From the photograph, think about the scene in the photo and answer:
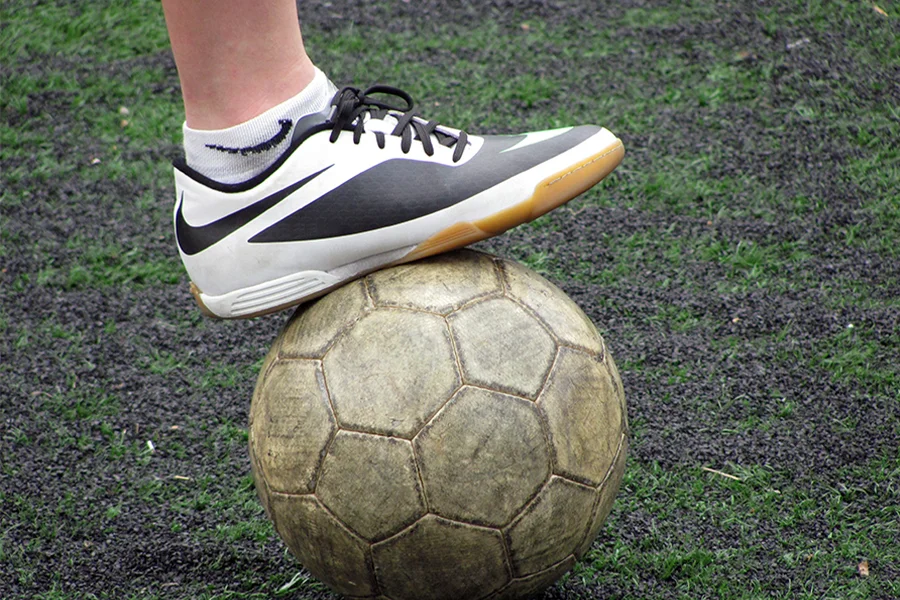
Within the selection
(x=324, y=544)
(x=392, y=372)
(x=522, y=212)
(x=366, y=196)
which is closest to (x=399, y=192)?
(x=366, y=196)

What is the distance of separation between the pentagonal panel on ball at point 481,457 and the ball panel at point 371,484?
0.04m

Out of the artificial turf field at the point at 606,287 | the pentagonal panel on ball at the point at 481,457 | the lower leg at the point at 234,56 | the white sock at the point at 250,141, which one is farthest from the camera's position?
the artificial turf field at the point at 606,287

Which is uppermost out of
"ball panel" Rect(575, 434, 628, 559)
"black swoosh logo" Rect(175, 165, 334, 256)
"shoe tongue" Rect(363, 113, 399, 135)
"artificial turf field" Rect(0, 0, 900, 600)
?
"shoe tongue" Rect(363, 113, 399, 135)

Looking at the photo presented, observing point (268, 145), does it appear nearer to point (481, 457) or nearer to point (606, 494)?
point (481, 457)

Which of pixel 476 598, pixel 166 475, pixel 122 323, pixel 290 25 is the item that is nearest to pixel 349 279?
pixel 290 25

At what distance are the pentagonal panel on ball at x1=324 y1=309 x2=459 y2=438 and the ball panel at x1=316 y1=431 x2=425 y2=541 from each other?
Answer: 0.13 feet

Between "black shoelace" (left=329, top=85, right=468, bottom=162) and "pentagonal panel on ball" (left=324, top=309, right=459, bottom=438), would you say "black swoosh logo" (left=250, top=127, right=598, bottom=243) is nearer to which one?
"black shoelace" (left=329, top=85, right=468, bottom=162)

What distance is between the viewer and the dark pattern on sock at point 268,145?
7.86 feet

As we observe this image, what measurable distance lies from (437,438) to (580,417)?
366mm

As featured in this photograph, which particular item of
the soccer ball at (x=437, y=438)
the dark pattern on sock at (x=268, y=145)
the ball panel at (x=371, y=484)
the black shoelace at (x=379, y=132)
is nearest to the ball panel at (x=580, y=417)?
the soccer ball at (x=437, y=438)

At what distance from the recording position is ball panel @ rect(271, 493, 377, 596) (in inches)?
88.4

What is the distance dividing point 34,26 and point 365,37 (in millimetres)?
2052

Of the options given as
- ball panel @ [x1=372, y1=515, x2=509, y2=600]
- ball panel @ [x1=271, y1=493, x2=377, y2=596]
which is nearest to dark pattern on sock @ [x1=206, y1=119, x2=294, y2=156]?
ball panel @ [x1=271, y1=493, x2=377, y2=596]

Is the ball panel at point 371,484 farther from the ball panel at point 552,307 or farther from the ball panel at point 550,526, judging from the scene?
the ball panel at point 552,307
